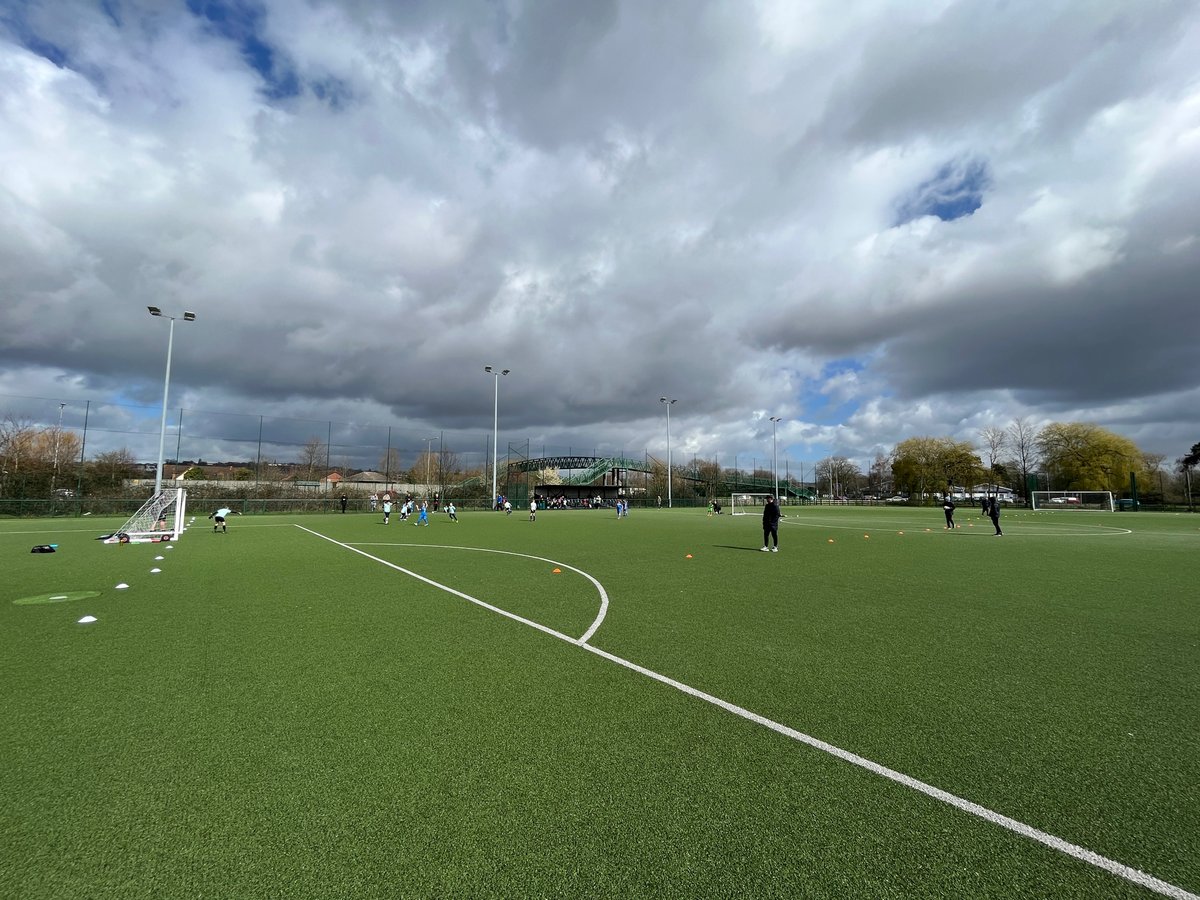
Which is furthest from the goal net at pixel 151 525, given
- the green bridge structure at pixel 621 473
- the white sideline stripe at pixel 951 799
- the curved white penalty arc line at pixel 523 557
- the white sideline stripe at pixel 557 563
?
the green bridge structure at pixel 621 473

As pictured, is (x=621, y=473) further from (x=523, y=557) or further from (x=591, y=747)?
(x=591, y=747)

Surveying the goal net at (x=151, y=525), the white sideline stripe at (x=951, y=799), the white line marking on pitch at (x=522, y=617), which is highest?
the goal net at (x=151, y=525)

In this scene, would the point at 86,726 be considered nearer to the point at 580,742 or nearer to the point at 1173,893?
the point at 580,742

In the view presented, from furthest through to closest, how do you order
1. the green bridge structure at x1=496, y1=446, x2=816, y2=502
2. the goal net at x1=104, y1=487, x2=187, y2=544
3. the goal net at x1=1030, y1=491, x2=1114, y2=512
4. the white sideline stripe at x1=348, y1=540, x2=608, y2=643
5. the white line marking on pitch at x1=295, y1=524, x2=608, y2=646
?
the green bridge structure at x1=496, y1=446, x2=816, y2=502 < the goal net at x1=1030, y1=491, x2=1114, y2=512 < the goal net at x1=104, y1=487, x2=187, y2=544 < the white sideline stripe at x1=348, y1=540, x2=608, y2=643 < the white line marking on pitch at x1=295, y1=524, x2=608, y2=646

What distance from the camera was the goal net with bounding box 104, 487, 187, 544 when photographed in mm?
19703

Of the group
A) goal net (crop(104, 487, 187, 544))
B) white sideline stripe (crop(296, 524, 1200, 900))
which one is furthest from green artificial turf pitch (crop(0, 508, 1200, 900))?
goal net (crop(104, 487, 187, 544))

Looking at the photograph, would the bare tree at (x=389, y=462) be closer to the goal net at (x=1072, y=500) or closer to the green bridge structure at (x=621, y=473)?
the green bridge structure at (x=621, y=473)

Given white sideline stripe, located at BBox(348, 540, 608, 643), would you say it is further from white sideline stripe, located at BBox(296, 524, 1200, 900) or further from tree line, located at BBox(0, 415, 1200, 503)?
tree line, located at BBox(0, 415, 1200, 503)

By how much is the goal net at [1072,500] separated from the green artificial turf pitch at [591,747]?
56209 mm

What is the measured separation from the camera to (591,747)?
3883 mm

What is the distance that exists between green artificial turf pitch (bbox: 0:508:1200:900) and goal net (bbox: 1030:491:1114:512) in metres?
56.2

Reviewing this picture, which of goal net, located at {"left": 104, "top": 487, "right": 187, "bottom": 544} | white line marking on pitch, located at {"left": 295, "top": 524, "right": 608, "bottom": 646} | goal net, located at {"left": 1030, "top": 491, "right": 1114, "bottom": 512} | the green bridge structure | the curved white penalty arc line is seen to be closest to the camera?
white line marking on pitch, located at {"left": 295, "top": 524, "right": 608, "bottom": 646}

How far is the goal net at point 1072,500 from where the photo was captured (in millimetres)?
52344

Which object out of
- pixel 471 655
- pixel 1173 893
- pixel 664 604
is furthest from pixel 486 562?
pixel 1173 893
